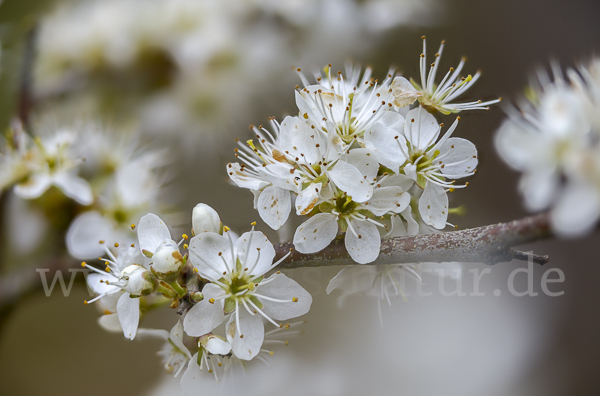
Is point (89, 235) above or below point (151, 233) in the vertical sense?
below

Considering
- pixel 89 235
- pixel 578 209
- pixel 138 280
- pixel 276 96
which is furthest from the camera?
pixel 276 96

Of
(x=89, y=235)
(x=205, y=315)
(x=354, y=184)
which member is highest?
(x=354, y=184)

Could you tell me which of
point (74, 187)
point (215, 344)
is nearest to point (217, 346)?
point (215, 344)

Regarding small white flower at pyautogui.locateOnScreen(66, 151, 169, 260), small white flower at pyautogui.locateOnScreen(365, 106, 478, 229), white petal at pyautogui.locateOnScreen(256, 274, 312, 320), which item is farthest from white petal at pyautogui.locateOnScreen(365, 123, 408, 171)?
small white flower at pyautogui.locateOnScreen(66, 151, 169, 260)

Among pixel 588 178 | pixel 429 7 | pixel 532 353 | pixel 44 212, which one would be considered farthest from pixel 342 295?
pixel 429 7

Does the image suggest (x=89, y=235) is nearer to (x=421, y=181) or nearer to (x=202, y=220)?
(x=202, y=220)

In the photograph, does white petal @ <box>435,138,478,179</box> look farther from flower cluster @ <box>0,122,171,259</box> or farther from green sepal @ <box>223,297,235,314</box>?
flower cluster @ <box>0,122,171,259</box>

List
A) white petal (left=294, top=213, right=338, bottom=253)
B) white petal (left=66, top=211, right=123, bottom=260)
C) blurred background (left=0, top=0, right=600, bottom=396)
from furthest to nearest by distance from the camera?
blurred background (left=0, top=0, right=600, bottom=396)
white petal (left=66, top=211, right=123, bottom=260)
white petal (left=294, top=213, right=338, bottom=253)

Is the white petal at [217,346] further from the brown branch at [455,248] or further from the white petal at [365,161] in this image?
the white petal at [365,161]
